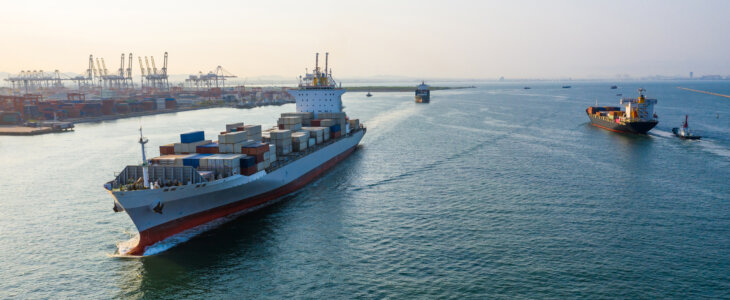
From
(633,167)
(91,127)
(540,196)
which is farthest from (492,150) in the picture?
(91,127)

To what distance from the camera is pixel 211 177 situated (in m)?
30.3

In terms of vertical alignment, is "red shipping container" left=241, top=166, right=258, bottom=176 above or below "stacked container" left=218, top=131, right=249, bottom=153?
below

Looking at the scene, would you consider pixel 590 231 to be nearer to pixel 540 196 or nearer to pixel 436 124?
pixel 540 196

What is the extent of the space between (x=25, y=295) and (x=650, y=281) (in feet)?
107

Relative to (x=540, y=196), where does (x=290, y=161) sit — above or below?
above

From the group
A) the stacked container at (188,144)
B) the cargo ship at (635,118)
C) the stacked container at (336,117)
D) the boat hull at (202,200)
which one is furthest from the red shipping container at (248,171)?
the cargo ship at (635,118)

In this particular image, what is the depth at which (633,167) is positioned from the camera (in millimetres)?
49094

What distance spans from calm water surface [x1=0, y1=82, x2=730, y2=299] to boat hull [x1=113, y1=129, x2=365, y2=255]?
58.3 inches

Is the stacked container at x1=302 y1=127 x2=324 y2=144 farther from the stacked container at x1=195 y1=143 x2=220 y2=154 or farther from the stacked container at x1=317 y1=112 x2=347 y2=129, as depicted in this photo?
the stacked container at x1=195 y1=143 x2=220 y2=154

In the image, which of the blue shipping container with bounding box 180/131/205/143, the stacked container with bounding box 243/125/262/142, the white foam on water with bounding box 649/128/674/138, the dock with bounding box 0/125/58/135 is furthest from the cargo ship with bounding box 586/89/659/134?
the dock with bounding box 0/125/58/135

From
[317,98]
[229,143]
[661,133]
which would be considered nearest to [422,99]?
[661,133]

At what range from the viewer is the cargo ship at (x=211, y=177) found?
27.0 metres

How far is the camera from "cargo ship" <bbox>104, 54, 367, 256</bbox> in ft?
88.5

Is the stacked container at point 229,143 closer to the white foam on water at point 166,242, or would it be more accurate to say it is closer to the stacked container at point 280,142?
the white foam on water at point 166,242
